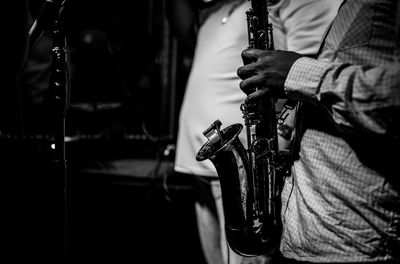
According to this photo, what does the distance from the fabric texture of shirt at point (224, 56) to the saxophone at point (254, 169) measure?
0.32 meters

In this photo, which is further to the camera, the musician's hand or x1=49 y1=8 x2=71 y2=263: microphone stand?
x1=49 y1=8 x2=71 y2=263: microphone stand

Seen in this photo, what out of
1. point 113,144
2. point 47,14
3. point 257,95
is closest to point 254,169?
point 257,95

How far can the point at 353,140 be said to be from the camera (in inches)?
51.6

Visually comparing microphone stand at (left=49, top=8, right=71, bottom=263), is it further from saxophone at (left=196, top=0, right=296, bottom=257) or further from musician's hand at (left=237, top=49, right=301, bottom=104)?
musician's hand at (left=237, top=49, right=301, bottom=104)

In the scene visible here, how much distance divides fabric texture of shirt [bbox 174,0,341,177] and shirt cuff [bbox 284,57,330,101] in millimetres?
900

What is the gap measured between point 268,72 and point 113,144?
131 inches

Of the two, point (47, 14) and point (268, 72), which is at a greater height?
point (47, 14)

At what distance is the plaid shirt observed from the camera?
118 centimetres

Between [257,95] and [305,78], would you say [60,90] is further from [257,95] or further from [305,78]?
[305,78]

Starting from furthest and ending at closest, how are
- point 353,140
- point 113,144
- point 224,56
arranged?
point 113,144 → point 224,56 → point 353,140

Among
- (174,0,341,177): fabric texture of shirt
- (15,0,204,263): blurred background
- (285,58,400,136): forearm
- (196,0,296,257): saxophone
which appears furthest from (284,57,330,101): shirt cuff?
(15,0,204,263): blurred background

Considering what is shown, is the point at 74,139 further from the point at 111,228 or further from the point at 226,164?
the point at 226,164

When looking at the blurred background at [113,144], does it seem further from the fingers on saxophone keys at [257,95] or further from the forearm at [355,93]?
the forearm at [355,93]

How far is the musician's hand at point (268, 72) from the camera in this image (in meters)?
1.45
